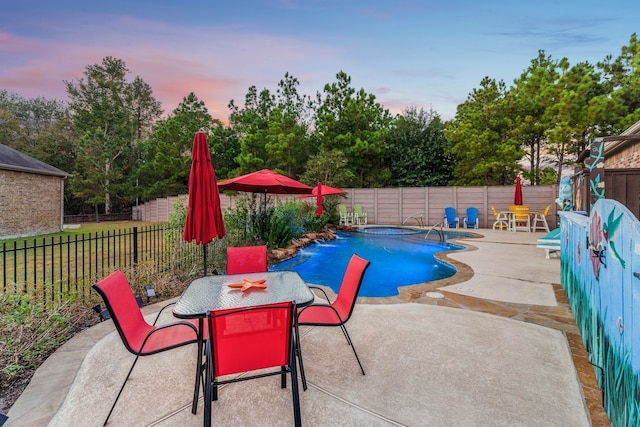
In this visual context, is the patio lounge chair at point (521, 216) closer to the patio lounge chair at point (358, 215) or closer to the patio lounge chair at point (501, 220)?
the patio lounge chair at point (501, 220)

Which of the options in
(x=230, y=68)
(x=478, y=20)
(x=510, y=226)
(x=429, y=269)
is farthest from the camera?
(x=510, y=226)

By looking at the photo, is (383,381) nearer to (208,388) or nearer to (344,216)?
(208,388)

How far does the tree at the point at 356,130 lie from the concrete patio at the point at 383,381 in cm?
1819

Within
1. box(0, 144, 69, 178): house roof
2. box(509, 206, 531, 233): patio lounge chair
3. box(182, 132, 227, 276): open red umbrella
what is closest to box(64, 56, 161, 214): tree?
box(0, 144, 69, 178): house roof

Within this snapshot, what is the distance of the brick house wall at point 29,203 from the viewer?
12.0m

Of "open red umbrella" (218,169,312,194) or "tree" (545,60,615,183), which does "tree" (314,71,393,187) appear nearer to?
"tree" (545,60,615,183)

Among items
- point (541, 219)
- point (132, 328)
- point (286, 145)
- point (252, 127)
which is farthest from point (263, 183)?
point (252, 127)

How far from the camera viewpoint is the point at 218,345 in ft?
5.80

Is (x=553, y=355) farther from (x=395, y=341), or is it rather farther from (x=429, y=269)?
(x=429, y=269)

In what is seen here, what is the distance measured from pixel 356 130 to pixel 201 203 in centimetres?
1940

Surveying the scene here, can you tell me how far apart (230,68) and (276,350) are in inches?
429

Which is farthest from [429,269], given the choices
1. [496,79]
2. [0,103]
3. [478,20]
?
[0,103]

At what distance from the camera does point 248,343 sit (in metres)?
1.87

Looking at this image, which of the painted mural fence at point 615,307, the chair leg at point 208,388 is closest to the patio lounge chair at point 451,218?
the painted mural fence at point 615,307
